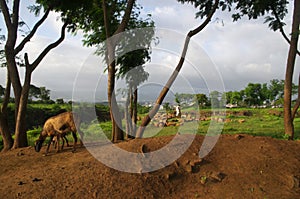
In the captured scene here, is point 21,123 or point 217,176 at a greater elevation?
point 21,123

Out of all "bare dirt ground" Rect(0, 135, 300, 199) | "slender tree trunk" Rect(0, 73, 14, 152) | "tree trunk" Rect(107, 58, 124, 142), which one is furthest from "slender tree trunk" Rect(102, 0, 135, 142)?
"slender tree trunk" Rect(0, 73, 14, 152)

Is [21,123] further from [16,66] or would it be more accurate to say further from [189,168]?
[189,168]

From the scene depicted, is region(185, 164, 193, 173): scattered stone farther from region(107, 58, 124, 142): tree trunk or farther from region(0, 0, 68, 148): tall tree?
region(0, 0, 68, 148): tall tree

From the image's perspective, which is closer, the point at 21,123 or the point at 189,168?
the point at 189,168

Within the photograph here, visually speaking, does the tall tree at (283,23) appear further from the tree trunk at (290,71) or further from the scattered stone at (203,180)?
the scattered stone at (203,180)

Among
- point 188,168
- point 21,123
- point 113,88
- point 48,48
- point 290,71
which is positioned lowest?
point 188,168

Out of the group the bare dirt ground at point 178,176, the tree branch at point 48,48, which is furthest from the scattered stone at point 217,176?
the tree branch at point 48,48

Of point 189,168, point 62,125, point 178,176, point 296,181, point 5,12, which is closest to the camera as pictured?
point 296,181

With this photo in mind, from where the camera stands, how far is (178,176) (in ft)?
17.8

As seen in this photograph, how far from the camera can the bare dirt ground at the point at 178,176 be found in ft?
16.1

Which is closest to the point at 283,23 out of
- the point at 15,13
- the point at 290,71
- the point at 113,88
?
the point at 290,71

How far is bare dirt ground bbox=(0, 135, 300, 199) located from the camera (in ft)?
16.1

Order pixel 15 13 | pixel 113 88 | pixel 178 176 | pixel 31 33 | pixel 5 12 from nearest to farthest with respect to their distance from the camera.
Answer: pixel 178 176 → pixel 113 88 → pixel 5 12 → pixel 15 13 → pixel 31 33

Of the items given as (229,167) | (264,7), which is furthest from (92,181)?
(264,7)
